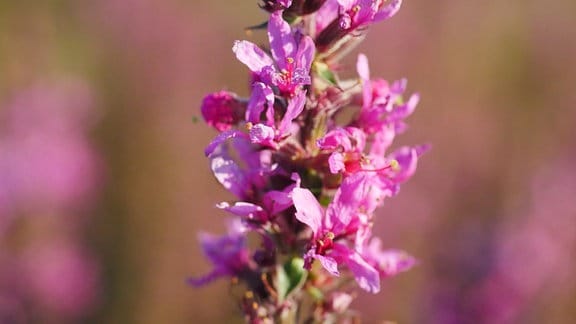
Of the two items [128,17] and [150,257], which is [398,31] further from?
[150,257]

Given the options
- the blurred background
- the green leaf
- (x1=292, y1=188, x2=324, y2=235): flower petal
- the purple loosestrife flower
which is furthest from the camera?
the blurred background

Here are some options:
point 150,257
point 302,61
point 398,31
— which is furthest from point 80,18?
point 302,61

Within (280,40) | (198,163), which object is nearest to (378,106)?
(280,40)

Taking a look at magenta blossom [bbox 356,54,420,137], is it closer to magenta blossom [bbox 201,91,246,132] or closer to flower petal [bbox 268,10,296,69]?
flower petal [bbox 268,10,296,69]

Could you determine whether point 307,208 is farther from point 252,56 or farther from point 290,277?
point 252,56

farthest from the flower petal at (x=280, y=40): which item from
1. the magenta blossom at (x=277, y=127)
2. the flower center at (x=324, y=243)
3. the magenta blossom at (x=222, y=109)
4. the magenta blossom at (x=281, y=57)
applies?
the flower center at (x=324, y=243)

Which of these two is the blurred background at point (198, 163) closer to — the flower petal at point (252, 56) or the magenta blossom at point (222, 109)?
the magenta blossom at point (222, 109)

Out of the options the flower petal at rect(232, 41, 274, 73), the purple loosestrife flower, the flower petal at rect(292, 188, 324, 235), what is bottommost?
the purple loosestrife flower

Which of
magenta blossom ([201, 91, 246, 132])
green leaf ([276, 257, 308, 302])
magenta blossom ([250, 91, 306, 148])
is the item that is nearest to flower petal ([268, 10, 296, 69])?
magenta blossom ([250, 91, 306, 148])
